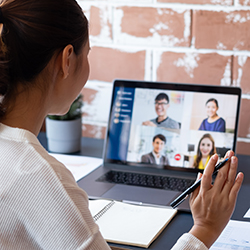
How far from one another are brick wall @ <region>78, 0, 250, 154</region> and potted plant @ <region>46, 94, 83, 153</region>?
0.21 m

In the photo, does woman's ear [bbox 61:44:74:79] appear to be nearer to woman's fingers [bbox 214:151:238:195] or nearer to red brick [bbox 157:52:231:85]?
woman's fingers [bbox 214:151:238:195]

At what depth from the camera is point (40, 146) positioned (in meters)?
0.69

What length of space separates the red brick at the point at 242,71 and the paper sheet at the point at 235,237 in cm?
60

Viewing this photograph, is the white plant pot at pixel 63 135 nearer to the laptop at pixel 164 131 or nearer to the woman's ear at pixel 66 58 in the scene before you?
the laptop at pixel 164 131

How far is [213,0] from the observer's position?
4.54ft

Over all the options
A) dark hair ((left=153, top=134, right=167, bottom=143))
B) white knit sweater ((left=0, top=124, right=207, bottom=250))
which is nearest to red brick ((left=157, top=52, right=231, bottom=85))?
dark hair ((left=153, top=134, right=167, bottom=143))

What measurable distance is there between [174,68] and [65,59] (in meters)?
0.79

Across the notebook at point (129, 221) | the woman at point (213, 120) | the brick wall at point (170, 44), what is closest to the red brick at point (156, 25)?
the brick wall at point (170, 44)

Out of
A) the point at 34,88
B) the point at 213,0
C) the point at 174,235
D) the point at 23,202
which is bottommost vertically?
the point at 174,235

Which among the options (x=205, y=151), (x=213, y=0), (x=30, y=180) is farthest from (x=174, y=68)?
(x=30, y=180)

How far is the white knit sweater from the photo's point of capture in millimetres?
633

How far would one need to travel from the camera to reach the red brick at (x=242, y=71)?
139cm

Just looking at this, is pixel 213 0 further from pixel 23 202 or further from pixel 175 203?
pixel 23 202

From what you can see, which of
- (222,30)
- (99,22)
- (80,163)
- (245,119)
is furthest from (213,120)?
(99,22)
